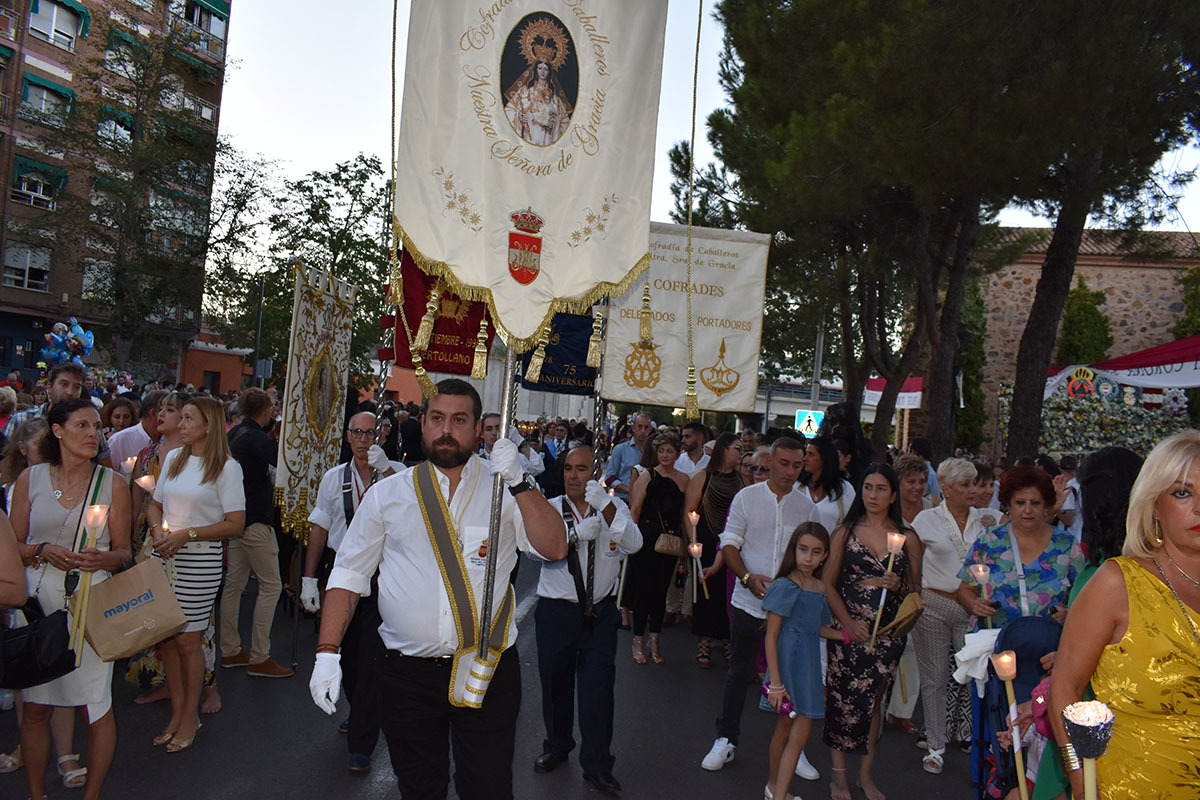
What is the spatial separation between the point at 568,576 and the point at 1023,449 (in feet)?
28.5

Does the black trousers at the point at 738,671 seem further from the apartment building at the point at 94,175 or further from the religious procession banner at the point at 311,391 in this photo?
the apartment building at the point at 94,175

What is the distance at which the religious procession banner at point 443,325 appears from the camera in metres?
5.66

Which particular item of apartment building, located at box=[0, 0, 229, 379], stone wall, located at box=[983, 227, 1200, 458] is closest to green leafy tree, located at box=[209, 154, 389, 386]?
apartment building, located at box=[0, 0, 229, 379]

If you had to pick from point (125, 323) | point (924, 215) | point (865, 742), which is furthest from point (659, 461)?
point (125, 323)

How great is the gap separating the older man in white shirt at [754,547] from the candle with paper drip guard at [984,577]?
4.44ft

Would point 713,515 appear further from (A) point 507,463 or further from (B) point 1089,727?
(B) point 1089,727

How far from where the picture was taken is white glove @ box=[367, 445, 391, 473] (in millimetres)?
5934

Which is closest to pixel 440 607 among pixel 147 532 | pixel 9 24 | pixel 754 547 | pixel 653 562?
pixel 754 547

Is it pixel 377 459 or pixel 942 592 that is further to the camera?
pixel 942 592

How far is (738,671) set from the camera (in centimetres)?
579

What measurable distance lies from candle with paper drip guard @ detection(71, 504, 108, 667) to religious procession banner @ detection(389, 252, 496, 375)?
71.2 inches

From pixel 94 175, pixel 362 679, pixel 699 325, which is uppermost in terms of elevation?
pixel 94 175

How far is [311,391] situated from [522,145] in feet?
11.0

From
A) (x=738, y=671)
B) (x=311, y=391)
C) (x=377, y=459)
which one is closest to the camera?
(x=738, y=671)
